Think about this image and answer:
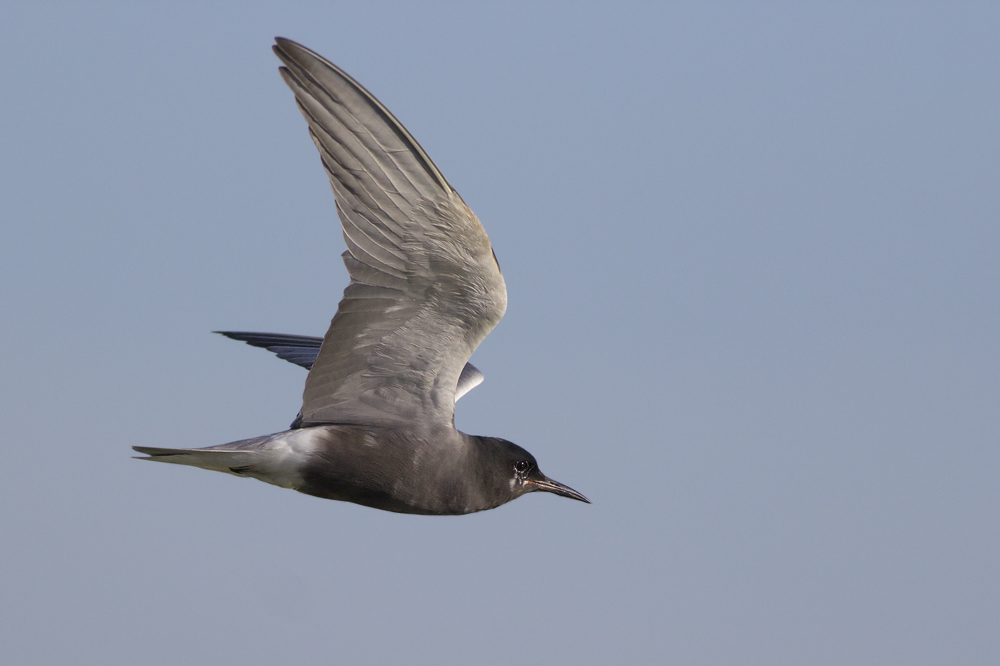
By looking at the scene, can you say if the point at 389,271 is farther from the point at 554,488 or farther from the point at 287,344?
the point at 287,344

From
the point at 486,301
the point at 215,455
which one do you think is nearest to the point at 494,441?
the point at 486,301

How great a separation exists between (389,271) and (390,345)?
68 centimetres

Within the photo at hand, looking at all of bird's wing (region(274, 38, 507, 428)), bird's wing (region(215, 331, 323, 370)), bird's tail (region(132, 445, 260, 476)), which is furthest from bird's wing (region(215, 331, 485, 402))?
bird's tail (region(132, 445, 260, 476))

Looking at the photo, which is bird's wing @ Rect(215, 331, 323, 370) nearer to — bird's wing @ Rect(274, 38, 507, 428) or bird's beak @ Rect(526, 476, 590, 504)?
bird's wing @ Rect(274, 38, 507, 428)

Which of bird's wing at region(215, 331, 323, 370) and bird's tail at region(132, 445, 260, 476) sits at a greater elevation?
bird's wing at region(215, 331, 323, 370)

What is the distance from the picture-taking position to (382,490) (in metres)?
7.78

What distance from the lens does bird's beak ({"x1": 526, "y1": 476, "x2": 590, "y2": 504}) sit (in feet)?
28.6

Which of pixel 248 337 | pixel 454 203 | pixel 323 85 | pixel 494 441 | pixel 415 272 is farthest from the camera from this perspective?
pixel 248 337

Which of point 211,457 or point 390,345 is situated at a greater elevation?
point 390,345

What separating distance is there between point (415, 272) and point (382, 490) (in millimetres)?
1728

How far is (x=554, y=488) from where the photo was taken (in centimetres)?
888

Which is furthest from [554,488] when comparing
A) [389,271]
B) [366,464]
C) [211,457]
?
[211,457]

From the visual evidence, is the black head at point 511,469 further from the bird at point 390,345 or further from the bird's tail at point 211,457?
the bird's tail at point 211,457

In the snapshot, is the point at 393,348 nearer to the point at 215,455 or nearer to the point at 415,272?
the point at 415,272
